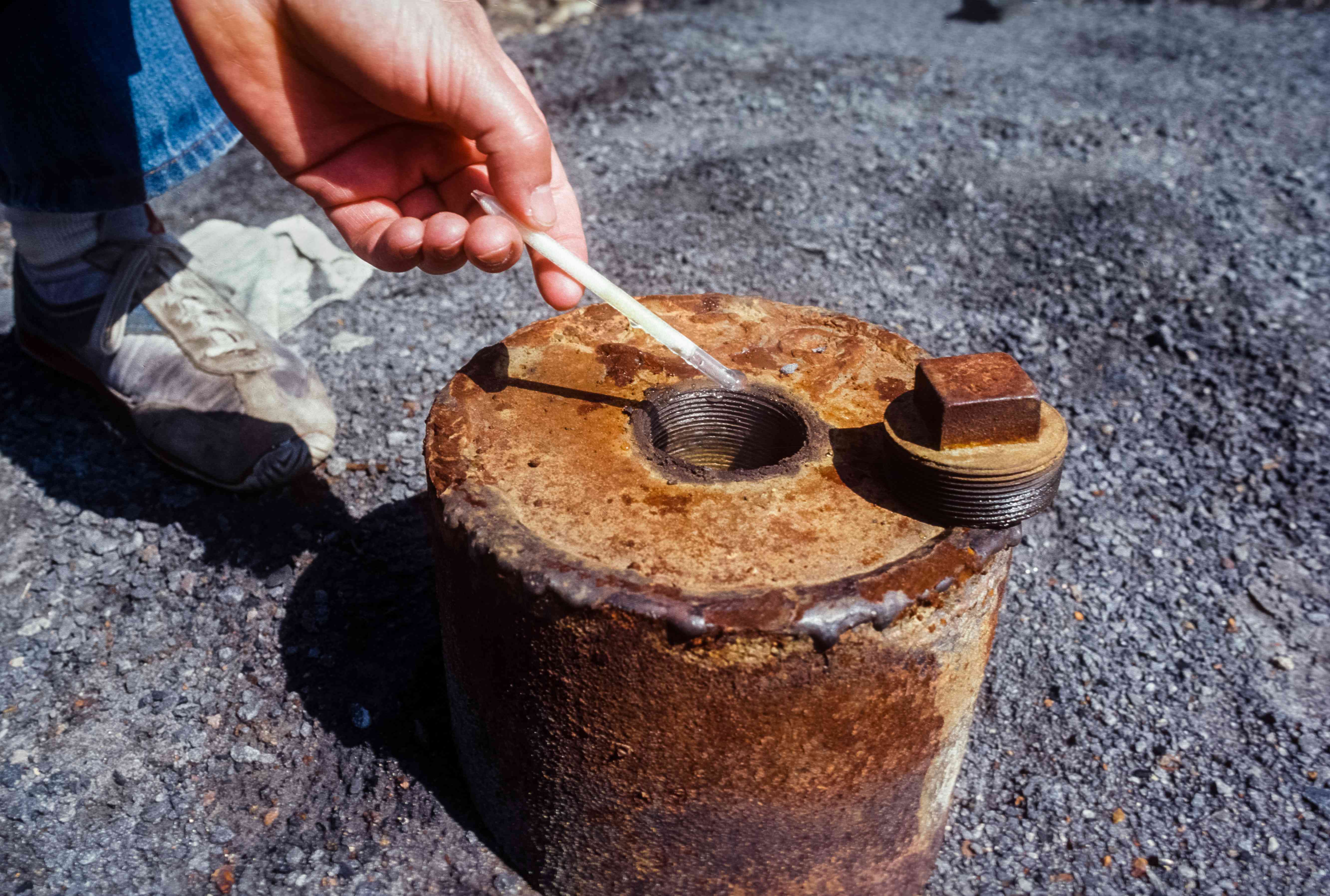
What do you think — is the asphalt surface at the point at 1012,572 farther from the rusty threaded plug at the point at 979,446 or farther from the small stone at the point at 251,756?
the rusty threaded plug at the point at 979,446

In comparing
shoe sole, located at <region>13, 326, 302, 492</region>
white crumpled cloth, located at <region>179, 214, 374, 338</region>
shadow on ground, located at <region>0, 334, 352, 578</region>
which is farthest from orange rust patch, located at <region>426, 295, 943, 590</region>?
white crumpled cloth, located at <region>179, 214, 374, 338</region>

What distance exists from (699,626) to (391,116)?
1.22 m

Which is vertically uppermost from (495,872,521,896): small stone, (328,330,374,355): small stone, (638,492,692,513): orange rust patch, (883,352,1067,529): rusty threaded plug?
(883,352,1067,529): rusty threaded plug

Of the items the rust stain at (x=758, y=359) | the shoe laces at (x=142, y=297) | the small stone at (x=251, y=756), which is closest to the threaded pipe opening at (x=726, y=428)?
the rust stain at (x=758, y=359)

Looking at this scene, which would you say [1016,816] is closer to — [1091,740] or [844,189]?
[1091,740]

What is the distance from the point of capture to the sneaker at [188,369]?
2.67 meters

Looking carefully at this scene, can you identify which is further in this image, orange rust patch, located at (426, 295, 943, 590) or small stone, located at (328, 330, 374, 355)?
small stone, located at (328, 330, 374, 355)

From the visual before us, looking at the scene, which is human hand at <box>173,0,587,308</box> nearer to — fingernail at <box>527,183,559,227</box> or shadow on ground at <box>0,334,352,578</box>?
fingernail at <box>527,183,559,227</box>

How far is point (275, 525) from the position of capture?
261 centimetres

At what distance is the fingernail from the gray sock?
1.63 metres

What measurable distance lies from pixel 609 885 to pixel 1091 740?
1182 mm

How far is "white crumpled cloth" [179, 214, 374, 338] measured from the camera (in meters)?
3.49

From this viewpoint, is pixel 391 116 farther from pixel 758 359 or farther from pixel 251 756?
pixel 251 756

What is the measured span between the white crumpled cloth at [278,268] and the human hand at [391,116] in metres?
1.65
